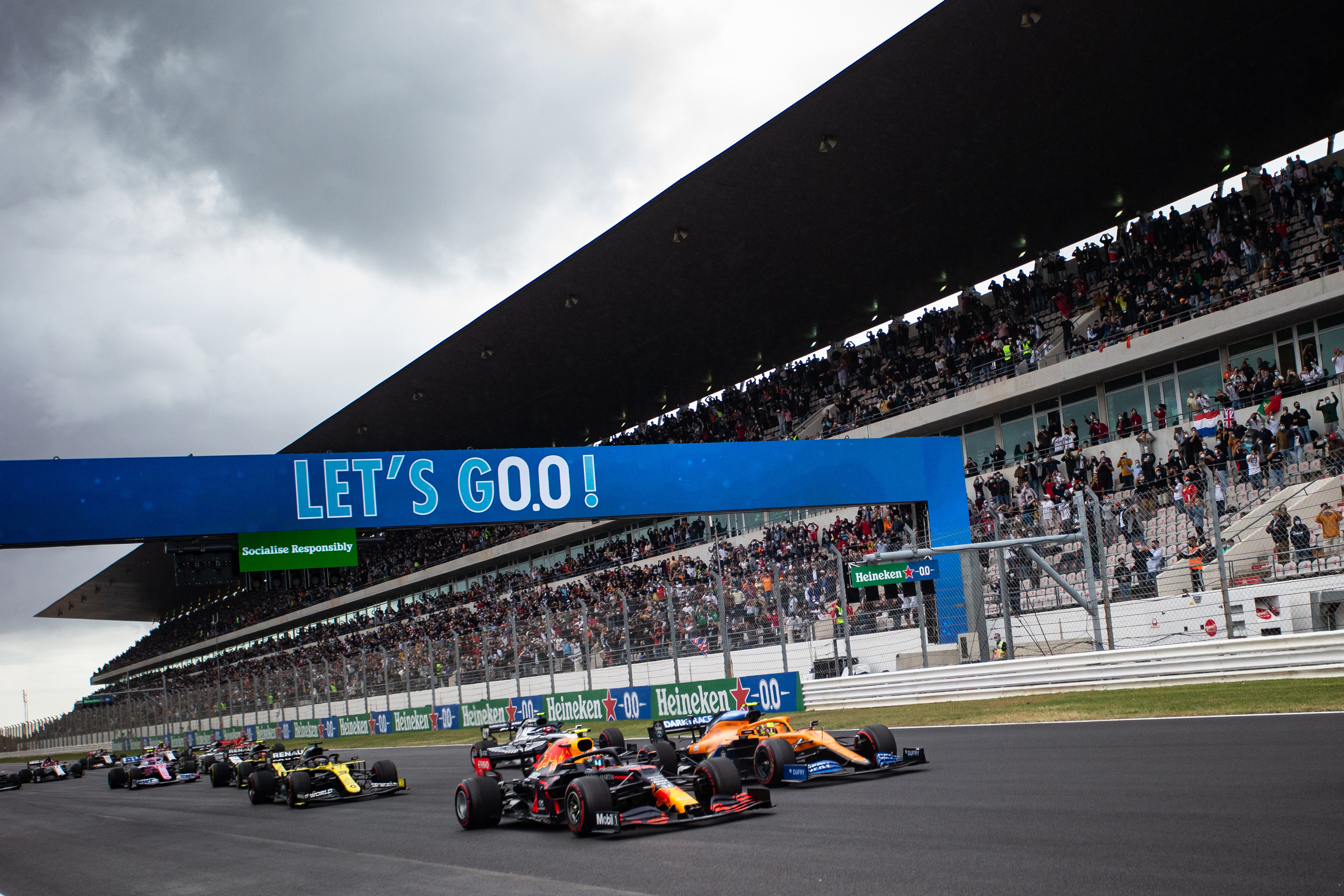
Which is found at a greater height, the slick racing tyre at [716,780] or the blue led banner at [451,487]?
the blue led banner at [451,487]

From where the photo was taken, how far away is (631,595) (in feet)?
115

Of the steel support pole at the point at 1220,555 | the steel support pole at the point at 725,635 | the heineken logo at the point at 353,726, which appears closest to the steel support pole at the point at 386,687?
the heineken logo at the point at 353,726

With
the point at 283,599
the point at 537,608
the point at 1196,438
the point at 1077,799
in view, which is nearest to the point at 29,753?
the point at 283,599

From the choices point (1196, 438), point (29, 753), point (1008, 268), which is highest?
point (1008, 268)

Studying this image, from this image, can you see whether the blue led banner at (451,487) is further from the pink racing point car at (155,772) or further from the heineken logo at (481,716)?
the heineken logo at (481,716)

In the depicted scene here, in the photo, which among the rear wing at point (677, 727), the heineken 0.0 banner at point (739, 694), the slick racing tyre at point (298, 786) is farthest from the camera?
the heineken 0.0 banner at point (739, 694)

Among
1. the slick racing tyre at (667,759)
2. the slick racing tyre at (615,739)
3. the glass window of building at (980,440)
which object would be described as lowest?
the slick racing tyre at (615,739)

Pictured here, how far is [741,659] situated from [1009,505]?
845 cm

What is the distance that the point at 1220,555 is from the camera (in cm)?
1650

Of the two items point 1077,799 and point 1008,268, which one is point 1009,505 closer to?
point 1008,268

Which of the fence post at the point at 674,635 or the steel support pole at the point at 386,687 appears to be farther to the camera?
the steel support pole at the point at 386,687

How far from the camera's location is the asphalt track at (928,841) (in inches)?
235

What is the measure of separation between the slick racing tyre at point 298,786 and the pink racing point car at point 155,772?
452 inches

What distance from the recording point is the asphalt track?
19.6 feet
